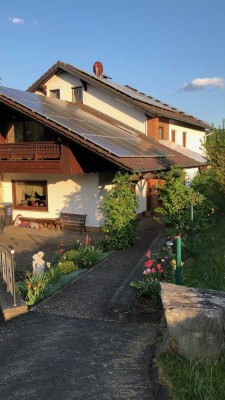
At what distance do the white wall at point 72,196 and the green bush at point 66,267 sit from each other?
238 inches

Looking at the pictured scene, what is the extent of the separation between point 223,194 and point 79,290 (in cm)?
921

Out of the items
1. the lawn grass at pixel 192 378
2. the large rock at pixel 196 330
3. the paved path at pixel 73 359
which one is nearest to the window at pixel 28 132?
the paved path at pixel 73 359

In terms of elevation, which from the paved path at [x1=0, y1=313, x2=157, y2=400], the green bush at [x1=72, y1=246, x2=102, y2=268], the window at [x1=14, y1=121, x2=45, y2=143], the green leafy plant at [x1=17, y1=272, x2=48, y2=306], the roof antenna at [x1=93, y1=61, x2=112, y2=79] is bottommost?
the paved path at [x1=0, y1=313, x2=157, y2=400]

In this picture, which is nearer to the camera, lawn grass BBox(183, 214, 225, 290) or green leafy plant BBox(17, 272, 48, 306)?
lawn grass BBox(183, 214, 225, 290)

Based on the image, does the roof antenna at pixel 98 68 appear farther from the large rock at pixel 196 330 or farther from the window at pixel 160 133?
the large rock at pixel 196 330

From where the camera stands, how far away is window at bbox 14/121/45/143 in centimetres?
1705

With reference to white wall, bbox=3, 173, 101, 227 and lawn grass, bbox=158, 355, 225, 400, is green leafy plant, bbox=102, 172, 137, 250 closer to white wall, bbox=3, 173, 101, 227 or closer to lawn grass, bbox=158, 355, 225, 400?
white wall, bbox=3, 173, 101, 227

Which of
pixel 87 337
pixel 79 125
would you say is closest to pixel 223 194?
pixel 79 125

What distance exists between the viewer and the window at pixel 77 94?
21900 mm

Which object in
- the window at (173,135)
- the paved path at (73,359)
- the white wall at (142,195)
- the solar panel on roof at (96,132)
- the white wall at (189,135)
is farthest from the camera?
the white wall at (189,135)

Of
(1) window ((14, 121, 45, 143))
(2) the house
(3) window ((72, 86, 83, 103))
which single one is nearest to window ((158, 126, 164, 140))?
(2) the house

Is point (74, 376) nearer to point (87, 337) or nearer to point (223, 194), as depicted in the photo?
point (87, 337)

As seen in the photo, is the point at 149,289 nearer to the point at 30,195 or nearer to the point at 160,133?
the point at 30,195

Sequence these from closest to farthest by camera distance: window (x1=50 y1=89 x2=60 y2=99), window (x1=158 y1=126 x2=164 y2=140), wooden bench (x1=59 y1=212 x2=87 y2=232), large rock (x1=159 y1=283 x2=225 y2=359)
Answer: large rock (x1=159 y1=283 x2=225 y2=359) < wooden bench (x1=59 y1=212 x2=87 y2=232) < window (x1=158 y1=126 x2=164 y2=140) < window (x1=50 y1=89 x2=60 y2=99)
